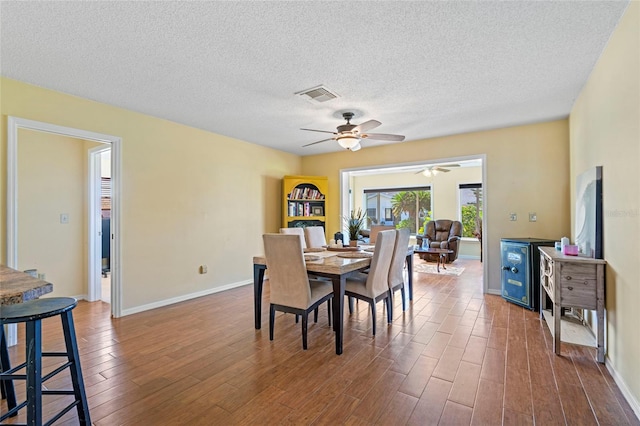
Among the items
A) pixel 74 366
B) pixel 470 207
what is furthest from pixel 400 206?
pixel 74 366

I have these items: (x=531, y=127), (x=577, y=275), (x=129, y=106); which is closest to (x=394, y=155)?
(x=531, y=127)

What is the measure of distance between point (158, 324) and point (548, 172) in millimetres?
5165

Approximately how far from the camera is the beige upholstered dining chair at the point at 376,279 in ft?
9.32

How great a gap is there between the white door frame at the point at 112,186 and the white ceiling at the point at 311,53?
0.40 meters

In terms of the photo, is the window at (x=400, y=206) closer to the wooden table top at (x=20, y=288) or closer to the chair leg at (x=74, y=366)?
the chair leg at (x=74, y=366)

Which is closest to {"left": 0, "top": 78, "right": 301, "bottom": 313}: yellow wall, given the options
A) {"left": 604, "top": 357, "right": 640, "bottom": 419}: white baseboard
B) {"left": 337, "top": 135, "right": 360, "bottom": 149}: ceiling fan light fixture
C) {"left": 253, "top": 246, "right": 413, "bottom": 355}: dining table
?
{"left": 253, "top": 246, "right": 413, "bottom": 355}: dining table

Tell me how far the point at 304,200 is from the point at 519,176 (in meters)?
3.55

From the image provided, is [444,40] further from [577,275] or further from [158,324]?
[158,324]

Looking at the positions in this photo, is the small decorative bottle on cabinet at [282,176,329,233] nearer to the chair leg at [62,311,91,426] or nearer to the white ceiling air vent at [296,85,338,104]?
the white ceiling air vent at [296,85,338,104]

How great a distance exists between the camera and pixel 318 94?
9.95 feet

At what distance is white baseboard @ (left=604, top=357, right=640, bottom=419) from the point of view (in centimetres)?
172

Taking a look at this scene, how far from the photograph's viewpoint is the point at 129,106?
344 cm

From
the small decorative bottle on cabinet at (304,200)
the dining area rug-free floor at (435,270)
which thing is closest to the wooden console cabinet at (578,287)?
the dining area rug-free floor at (435,270)

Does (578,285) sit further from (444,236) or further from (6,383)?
(444,236)
